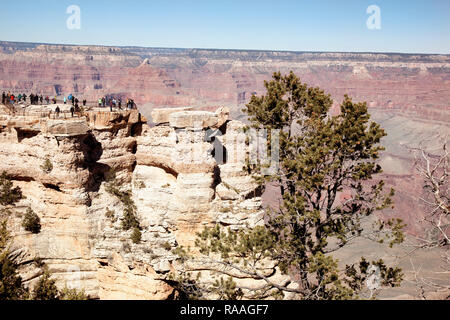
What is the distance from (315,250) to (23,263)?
14.2 m

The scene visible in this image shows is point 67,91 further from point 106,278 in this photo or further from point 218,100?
point 106,278

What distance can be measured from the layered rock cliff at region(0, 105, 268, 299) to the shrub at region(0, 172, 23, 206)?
321 millimetres

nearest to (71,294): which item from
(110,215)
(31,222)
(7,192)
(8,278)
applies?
(8,278)

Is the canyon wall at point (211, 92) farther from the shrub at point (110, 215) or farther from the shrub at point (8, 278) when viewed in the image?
the shrub at point (8, 278)

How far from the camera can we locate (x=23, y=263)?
19.0 m

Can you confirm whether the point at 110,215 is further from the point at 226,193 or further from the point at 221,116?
the point at 221,116

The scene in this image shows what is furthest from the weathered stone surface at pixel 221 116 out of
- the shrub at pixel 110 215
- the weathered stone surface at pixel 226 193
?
the shrub at pixel 110 215

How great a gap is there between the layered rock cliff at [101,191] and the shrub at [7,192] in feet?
1.05

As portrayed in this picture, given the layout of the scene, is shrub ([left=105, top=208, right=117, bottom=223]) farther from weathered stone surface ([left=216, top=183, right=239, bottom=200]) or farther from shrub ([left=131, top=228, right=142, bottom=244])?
weathered stone surface ([left=216, top=183, right=239, bottom=200])

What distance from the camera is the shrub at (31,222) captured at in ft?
64.6

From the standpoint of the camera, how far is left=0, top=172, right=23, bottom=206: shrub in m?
20.3

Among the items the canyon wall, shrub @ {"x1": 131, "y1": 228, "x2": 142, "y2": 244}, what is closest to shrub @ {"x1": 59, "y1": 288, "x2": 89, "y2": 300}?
shrub @ {"x1": 131, "y1": 228, "x2": 142, "y2": 244}

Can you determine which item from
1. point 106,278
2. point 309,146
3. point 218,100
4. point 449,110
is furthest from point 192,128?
point 218,100
